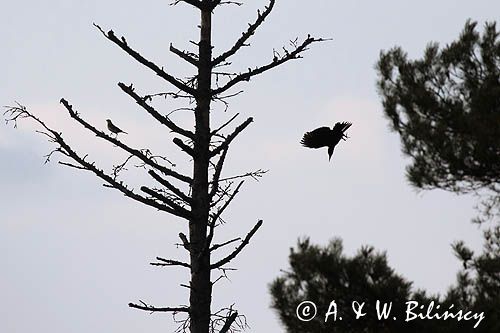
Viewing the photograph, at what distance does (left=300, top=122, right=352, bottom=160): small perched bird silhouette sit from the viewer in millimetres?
6129

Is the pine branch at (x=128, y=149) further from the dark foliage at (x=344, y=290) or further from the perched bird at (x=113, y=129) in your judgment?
the dark foliage at (x=344, y=290)

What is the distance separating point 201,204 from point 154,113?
643mm

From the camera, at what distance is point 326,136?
20.2 feet

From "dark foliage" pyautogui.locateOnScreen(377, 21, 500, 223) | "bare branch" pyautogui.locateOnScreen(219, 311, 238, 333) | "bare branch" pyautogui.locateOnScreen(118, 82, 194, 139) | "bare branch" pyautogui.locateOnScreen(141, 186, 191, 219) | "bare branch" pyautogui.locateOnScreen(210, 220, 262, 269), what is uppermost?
"dark foliage" pyautogui.locateOnScreen(377, 21, 500, 223)

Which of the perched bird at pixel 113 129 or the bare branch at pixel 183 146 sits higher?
the perched bird at pixel 113 129

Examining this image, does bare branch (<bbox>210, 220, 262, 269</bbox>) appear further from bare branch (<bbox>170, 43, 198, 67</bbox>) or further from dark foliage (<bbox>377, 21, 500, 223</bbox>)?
dark foliage (<bbox>377, 21, 500, 223</bbox>)

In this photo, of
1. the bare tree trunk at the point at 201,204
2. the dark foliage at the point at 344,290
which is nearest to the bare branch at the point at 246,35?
the bare tree trunk at the point at 201,204

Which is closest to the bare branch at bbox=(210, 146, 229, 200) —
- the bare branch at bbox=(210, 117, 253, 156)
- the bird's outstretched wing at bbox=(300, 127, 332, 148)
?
the bare branch at bbox=(210, 117, 253, 156)

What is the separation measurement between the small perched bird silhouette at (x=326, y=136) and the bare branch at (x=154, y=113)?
774mm

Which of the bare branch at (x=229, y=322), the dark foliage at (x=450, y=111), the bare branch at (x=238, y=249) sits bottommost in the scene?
the bare branch at (x=229, y=322)

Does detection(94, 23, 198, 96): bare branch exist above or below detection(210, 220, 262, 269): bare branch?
above

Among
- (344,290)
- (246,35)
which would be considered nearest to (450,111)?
(344,290)

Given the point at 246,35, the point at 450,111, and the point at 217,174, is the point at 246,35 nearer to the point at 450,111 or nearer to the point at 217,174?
the point at 217,174

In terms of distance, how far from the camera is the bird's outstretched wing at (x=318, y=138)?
612 cm
